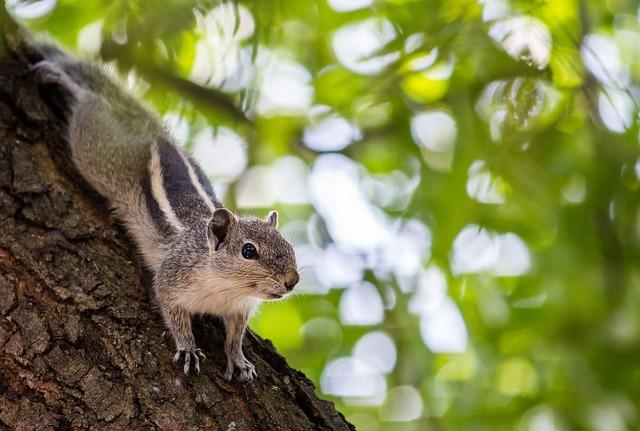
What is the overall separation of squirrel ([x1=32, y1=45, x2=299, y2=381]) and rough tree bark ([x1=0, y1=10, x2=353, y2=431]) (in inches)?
8.4

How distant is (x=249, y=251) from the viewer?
12.7 ft

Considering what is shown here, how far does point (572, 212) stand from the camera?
13.6 ft

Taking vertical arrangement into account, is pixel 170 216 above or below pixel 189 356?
above

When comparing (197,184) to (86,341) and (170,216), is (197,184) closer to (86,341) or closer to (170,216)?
(170,216)

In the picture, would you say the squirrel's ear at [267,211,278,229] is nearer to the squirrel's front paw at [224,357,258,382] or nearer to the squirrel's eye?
the squirrel's eye

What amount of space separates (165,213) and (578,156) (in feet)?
6.97

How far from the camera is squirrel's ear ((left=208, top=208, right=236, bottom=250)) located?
12.6 ft

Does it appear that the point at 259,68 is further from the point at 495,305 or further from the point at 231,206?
the point at 495,305

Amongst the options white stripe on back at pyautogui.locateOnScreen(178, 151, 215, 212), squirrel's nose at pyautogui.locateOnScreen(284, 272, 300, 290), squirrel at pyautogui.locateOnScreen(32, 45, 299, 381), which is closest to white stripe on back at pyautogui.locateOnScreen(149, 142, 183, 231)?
squirrel at pyautogui.locateOnScreen(32, 45, 299, 381)

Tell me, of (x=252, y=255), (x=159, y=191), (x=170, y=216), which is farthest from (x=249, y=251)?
(x=159, y=191)

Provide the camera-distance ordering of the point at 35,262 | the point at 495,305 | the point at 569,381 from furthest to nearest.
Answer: the point at 495,305 → the point at 569,381 → the point at 35,262

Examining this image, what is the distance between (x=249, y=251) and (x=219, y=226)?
7.4 inches

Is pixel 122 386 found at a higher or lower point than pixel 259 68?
lower

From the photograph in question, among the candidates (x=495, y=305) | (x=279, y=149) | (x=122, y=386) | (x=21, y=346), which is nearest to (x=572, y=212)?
(x=495, y=305)
